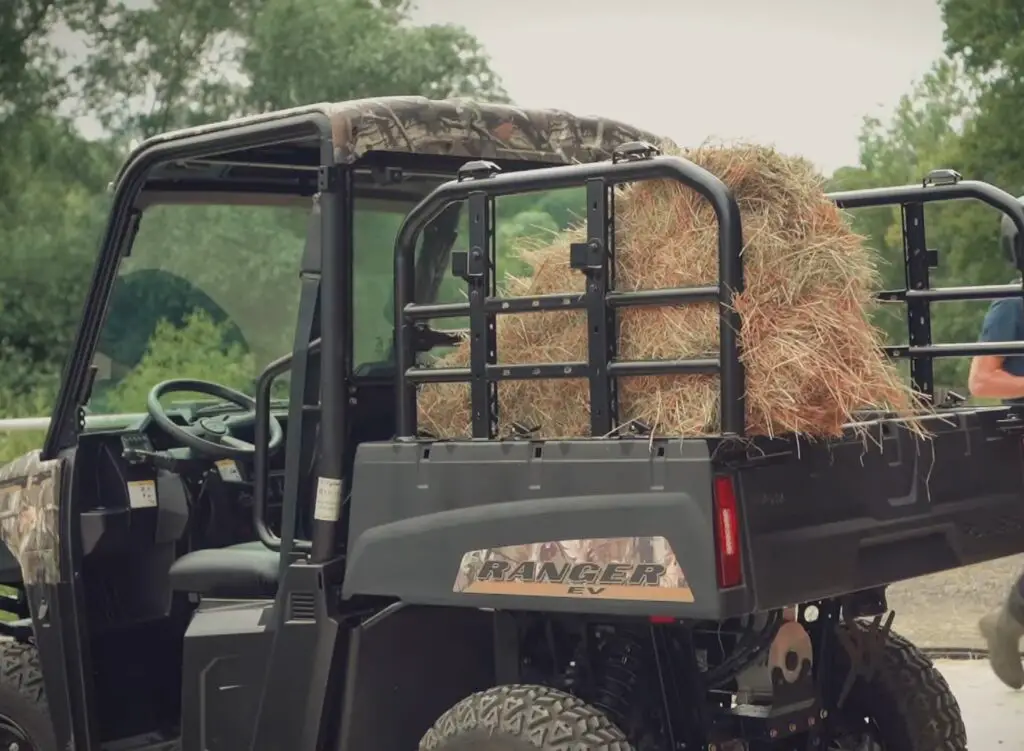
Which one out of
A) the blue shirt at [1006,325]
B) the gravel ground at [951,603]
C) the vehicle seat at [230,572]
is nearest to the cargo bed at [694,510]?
the vehicle seat at [230,572]

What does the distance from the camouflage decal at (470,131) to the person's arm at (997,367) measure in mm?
1567

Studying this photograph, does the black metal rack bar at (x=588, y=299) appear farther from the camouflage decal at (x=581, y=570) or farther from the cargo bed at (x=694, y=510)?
the camouflage decal at (x=581, y=570)

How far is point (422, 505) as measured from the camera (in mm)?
3721

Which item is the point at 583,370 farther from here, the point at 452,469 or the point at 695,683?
the point at 695,683

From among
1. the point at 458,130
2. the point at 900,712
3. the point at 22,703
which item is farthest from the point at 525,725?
the point at 22,703

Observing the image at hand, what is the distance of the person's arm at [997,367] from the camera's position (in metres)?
5.49

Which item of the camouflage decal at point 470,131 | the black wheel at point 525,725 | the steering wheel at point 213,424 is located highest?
the camouflage decal at point 470,131

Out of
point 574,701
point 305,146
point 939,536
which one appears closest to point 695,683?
point 574,701

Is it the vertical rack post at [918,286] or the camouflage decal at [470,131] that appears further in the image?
the vertical rack post at [918,286]

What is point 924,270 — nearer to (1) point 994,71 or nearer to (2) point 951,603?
(2) point 951,603

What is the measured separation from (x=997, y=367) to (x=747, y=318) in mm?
2678

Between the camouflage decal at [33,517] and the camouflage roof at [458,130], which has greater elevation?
the camouflage roof at [458,130]

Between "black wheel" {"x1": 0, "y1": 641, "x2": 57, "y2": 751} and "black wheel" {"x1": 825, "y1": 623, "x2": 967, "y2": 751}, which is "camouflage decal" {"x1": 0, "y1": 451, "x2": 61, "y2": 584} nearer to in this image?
"black wheel" {"x1": 0, "y1": 641, "x2": 57, "y2": 751}

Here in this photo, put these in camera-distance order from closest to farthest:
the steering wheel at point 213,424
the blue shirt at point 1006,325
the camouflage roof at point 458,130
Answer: the camouflage roof at point 458,130 < the steering wheel at point 213,424 < the blue shirt at point 1006,325
